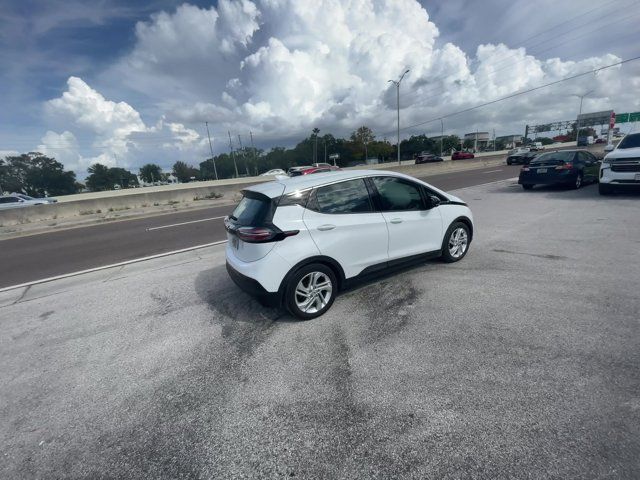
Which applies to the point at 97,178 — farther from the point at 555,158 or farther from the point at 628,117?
the point at 628,117

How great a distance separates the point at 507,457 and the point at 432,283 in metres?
2.52

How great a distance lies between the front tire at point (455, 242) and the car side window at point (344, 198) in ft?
5.56

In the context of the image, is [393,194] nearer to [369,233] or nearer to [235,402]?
[369,233]

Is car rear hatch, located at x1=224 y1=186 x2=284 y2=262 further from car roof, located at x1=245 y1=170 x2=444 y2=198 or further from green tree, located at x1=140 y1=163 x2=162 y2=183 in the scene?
green tree, located at x1=140 y1=163 x2=162 y2=183

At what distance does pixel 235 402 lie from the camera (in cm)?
242

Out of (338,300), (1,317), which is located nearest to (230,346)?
(338,300)

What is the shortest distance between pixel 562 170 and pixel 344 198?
11334 mm

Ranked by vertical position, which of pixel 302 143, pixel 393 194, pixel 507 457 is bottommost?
pixel 507 457

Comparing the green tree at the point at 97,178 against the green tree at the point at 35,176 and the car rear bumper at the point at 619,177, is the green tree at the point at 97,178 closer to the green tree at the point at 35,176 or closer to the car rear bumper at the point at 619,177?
the green tree at the point at 35,176

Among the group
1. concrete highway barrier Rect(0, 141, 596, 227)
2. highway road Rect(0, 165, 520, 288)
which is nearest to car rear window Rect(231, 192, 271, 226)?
highway road Rect(0, 165, 520, 288)

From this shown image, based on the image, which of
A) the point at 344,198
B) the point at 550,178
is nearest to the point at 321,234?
the point at 344,198

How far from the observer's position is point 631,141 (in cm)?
889

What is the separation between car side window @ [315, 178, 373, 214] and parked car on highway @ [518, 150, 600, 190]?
10.8 meters

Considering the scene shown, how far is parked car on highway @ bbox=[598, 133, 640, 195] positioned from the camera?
26.9ft
